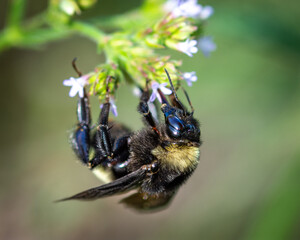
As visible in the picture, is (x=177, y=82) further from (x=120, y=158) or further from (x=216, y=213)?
(x=216, y=213)

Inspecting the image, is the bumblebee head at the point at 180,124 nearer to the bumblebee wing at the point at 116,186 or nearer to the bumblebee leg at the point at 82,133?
the bumblebee wing at the point at 116,186

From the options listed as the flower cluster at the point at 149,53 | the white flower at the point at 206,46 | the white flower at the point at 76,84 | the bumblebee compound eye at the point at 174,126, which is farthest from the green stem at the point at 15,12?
the bumblebee compound eye at the point at 174,126

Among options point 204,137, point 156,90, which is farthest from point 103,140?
point 204,137

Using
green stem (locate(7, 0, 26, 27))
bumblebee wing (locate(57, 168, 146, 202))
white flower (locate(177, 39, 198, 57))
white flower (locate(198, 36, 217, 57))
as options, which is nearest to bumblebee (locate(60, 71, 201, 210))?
bumblebee wing (locate(57, 168, 146, 202))

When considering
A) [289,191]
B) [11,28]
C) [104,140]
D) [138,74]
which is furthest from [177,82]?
[289,191]

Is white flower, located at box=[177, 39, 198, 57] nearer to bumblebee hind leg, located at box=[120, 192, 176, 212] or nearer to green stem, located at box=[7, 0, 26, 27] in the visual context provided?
bumblebee hind leg, located at box=[120, 192, 176, 212]

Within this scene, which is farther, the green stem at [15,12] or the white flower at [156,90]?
the green stem at [15,12]

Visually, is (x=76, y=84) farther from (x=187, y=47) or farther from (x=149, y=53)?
(x=187, y=47)
